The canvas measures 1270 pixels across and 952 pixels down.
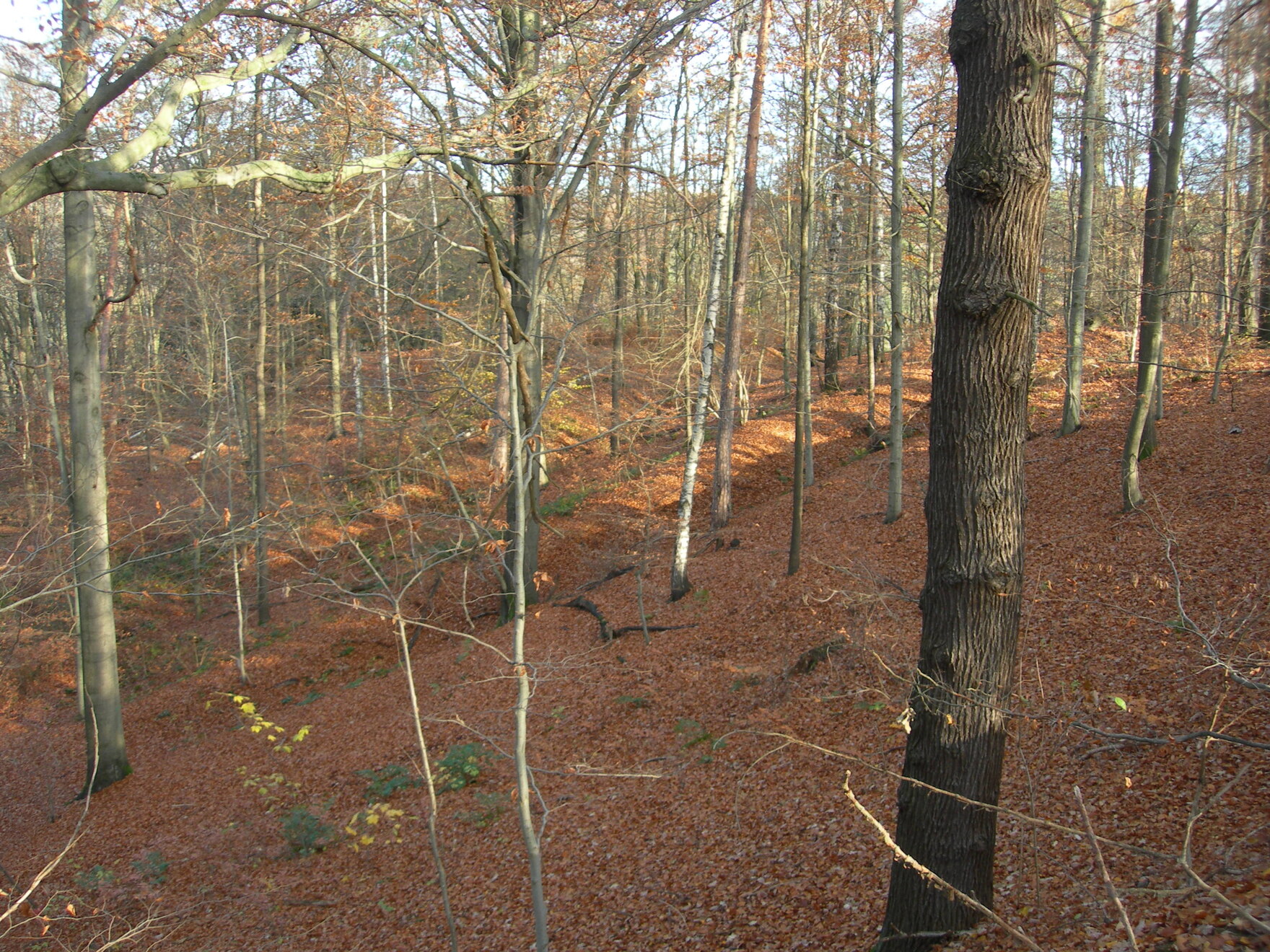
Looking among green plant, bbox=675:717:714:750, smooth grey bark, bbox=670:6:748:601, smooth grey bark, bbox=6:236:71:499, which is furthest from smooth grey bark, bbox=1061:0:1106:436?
smooth grey bark, bbox=6:236:71:499

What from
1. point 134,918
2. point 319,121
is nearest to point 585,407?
point 319,121

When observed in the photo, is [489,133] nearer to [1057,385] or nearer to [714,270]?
[714,270]

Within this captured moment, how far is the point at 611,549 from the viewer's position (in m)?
14.3

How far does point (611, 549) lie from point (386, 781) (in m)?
6.36

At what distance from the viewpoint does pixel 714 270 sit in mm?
11078

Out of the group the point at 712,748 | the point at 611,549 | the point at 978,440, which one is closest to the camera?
the point at 978,440

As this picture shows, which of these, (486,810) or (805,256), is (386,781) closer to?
(486,810)

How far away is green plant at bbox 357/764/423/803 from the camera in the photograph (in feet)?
28.6

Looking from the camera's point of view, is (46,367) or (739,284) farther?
(46,367)

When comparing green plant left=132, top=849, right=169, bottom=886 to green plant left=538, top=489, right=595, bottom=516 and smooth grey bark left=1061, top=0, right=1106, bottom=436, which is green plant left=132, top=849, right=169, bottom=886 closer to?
green plant left=538, top=489, right=595, bottom=516

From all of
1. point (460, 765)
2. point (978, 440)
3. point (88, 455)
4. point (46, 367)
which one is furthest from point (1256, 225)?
point (46, 367)

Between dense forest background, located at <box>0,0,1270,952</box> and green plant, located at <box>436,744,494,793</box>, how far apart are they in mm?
55

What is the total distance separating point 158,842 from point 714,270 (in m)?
10.0

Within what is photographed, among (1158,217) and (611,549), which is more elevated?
(1158,217)
